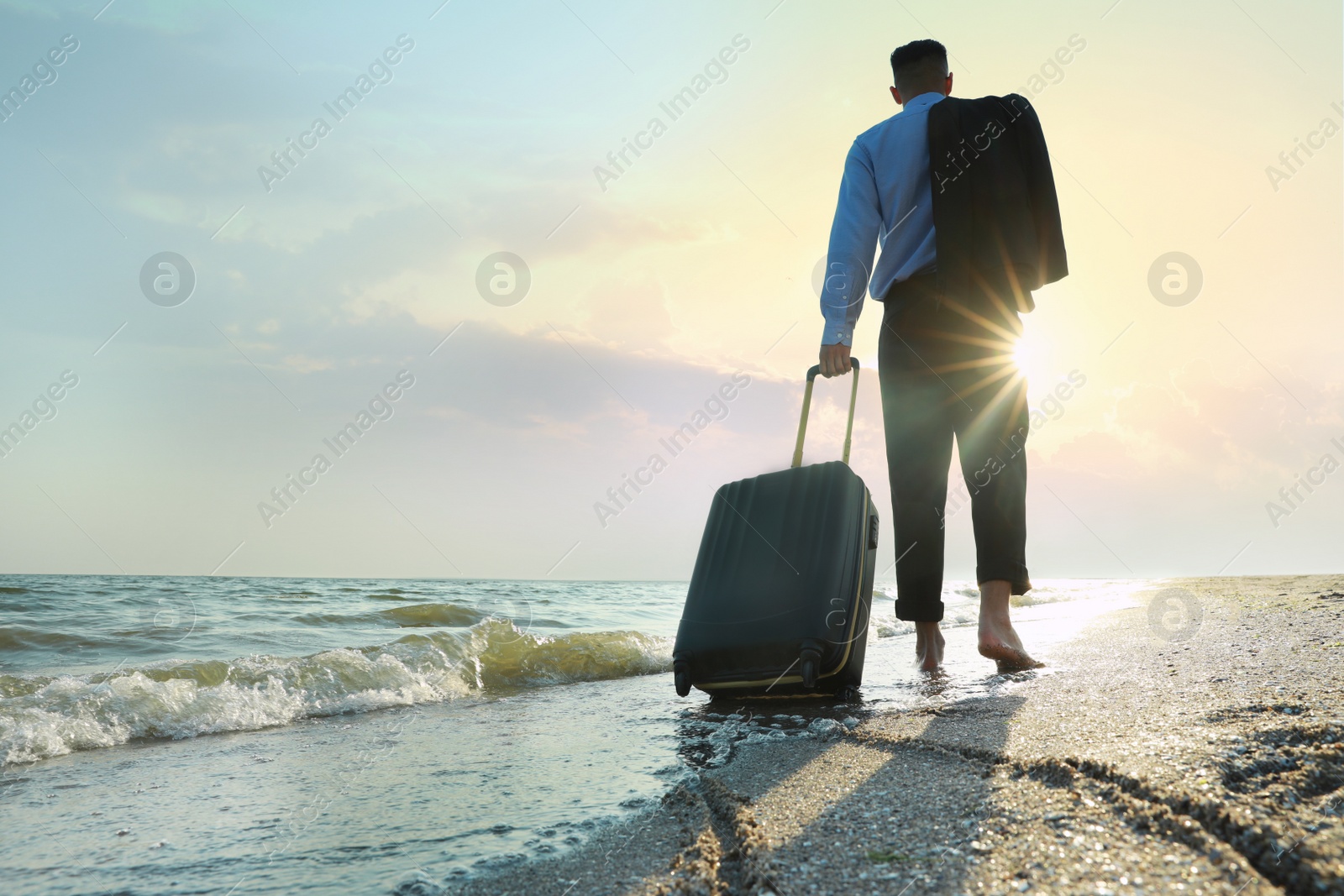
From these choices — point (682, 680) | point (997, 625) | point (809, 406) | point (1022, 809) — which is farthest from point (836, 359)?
point (1022, 809)

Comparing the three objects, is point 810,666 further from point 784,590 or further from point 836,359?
point 836,359

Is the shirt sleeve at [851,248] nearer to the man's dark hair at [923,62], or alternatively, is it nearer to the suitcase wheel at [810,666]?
the man's dark hair at [923,62]

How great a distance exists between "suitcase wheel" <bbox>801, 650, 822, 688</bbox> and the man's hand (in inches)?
45.3

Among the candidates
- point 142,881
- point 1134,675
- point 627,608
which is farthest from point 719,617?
point 627,608

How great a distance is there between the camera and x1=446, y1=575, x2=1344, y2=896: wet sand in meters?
0.95

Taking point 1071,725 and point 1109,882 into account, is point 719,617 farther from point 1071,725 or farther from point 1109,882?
point 1109,882

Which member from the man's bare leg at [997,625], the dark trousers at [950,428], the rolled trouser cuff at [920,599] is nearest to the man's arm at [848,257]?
the dark trousers at [950,428]

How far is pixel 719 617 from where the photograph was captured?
2.59m

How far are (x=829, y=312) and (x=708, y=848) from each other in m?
2.22

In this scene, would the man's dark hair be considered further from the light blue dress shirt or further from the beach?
the beach

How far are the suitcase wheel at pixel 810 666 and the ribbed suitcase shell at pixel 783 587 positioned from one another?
25 mm

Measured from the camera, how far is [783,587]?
2545 mm

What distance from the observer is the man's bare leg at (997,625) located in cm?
272

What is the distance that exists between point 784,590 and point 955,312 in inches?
50.4
